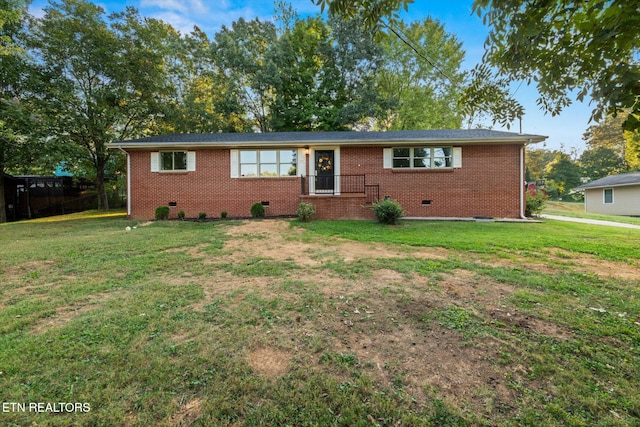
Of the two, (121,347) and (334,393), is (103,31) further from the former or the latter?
(334,393)

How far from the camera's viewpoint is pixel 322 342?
2295mm

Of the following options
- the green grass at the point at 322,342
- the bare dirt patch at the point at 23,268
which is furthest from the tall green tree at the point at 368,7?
the bare dirt patch at the point at 23,268

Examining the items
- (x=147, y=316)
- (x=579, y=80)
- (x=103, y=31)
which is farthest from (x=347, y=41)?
(x=147, y=316)

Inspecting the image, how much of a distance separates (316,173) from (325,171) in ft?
1.29

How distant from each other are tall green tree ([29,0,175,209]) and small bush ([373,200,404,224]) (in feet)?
46.6

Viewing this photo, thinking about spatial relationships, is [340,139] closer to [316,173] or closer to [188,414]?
[316,173]

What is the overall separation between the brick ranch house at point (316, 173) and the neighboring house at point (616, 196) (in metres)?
14.2

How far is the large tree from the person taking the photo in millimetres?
1679

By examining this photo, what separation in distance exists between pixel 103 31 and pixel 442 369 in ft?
65.7

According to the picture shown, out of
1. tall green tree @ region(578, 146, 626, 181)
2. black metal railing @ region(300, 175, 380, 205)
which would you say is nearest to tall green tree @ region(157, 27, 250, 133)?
black metal railing @ region(300, 175, 380, 205)

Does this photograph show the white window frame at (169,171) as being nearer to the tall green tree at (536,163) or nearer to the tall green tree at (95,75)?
the tall green tree at (95,75)

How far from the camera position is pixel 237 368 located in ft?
6.43

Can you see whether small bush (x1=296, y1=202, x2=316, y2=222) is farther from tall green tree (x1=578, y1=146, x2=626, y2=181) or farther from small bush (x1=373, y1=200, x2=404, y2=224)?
tall green tree (x1=578, y1=146, x2=626, y2=181)

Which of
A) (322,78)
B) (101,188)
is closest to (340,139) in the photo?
(322,78)
